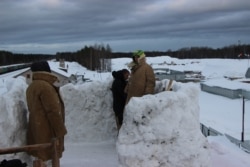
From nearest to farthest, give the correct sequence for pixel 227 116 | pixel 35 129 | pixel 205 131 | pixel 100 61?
pixel 35 129
pixel 205 131
pixel 227 116
pixel 100 61

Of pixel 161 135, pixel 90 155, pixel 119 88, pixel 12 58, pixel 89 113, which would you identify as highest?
pixel 119 88

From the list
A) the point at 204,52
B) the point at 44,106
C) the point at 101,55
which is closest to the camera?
the point at 44,106

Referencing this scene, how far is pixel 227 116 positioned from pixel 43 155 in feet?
83.4

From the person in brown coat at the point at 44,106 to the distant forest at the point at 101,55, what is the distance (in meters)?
47.8

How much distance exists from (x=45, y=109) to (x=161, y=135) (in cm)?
163

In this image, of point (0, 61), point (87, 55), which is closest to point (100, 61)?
point (87, 55)

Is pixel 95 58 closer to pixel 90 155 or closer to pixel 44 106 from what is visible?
pixel 90 155

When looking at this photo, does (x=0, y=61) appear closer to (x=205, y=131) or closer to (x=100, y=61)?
(x=100, y=61)

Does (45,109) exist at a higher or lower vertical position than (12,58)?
higher

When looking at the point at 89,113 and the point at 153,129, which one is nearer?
the point at 153,129

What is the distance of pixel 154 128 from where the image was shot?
5785 mm

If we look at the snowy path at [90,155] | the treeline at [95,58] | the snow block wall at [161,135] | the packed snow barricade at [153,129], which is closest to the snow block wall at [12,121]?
the packed snow barricade at [153,129]

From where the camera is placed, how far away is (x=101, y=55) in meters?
82.2

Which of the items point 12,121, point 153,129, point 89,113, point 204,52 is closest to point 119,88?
point 89,113
